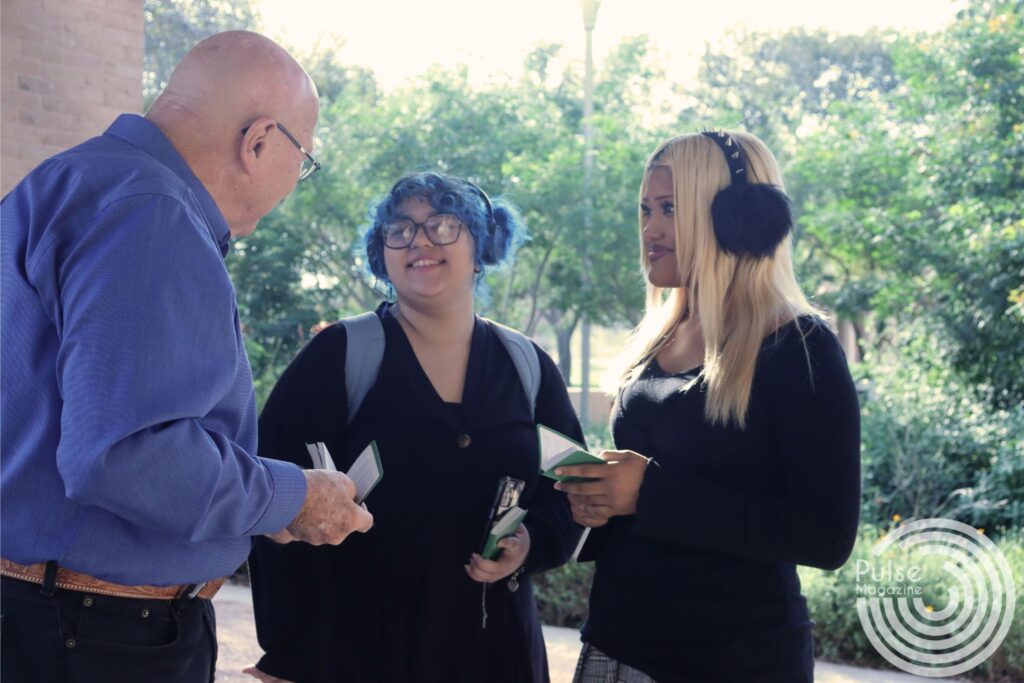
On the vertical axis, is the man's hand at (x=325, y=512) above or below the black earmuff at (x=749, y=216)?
below

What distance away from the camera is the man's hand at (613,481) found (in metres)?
2.44

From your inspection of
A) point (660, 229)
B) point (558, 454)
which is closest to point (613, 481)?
point (558, 454)

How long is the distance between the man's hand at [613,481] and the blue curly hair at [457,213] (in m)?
0.98

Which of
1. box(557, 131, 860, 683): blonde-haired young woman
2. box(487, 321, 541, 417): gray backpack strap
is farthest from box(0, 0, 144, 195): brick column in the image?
box(557, 131, 860, 683): blonde-haired young woman

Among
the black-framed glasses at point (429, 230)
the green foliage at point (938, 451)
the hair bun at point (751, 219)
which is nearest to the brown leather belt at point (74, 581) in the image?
the black-framed glasses at point (429, 230)

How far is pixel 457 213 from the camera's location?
3.11 metres

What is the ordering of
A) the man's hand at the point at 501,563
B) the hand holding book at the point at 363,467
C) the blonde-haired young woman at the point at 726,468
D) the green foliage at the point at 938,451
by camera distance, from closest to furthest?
the hand holding book at the point at 363,467 → the blonde-haired young woman at the point at 726,468 → the man's hand at the point at 501,563 → the green foliage at the point at 938,451

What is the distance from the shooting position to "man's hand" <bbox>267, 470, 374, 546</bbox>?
1.97m

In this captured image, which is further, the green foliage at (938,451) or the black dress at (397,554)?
the green foliage at (938,451)

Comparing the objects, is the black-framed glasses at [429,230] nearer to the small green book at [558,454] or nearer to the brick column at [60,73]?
the small green book at [558,454]

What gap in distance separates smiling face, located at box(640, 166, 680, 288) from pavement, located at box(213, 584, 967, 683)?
3199mm

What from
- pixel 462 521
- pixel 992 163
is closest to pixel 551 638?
pixel 462 521

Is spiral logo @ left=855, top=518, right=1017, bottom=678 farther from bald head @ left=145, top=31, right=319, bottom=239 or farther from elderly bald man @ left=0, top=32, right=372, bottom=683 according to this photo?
bald head @ left=145, top=31, right=319, bottom=239

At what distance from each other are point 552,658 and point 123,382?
4.49m
